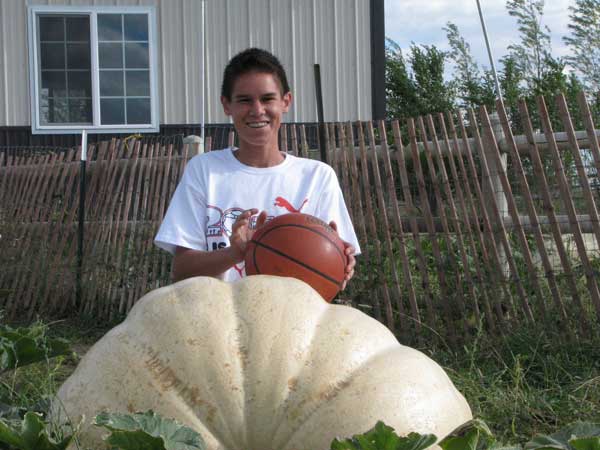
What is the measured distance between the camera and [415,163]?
5.41 m

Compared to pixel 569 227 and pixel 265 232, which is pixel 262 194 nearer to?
pixel 265 232

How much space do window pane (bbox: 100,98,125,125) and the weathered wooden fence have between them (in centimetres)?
429

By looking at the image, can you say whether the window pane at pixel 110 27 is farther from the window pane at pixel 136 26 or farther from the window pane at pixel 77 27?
the window pane at pixel 77 27

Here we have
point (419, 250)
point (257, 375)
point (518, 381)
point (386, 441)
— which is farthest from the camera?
point (419, 250)

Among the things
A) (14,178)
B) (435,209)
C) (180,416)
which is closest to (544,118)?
(435,209)

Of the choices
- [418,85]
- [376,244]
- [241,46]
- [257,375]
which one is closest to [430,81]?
[418,85]

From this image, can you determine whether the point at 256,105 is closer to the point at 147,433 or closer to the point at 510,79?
the point at 147,433

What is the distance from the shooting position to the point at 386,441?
4.61ft

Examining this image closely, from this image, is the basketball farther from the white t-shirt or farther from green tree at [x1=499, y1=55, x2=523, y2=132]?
green tree at [x1=499, y1=55, x2=523, y2=132]

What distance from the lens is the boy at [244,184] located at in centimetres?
317

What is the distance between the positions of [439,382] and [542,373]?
2808mm

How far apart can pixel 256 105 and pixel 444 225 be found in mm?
2508

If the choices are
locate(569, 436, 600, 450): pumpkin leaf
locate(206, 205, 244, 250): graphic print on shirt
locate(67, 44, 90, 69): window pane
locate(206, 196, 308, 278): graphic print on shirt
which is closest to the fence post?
locate(206, 196, 308, 278): graphic print on shirt

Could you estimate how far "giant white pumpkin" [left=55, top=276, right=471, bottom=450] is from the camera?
1651 millimetres
